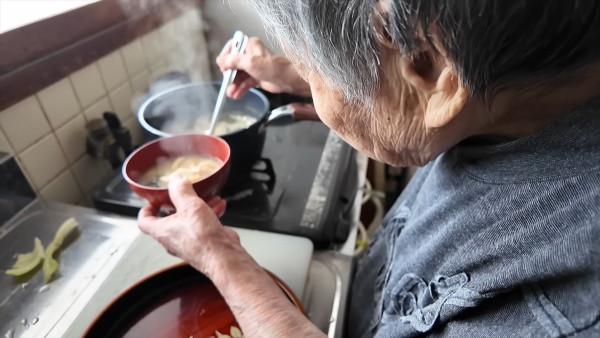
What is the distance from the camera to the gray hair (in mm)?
281

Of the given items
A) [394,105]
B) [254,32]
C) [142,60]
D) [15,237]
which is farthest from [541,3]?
[254,32]

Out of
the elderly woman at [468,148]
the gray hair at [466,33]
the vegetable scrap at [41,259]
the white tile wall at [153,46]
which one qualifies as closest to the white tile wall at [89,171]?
the vegetable scrap at [41,259]

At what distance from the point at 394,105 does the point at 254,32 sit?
1075 mm

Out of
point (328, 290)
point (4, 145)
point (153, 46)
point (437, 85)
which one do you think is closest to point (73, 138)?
point (4, 145)

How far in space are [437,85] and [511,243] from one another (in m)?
0.18

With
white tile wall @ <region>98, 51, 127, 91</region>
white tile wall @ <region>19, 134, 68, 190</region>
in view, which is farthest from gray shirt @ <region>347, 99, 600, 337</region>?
white tile wall @ <region>98, 51, 127, 91</region>

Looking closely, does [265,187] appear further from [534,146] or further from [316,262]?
[534,146]

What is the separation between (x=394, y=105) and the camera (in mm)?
424

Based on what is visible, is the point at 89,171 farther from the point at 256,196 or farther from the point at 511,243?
the point at 511,243

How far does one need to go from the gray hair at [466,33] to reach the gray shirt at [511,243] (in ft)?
0.34

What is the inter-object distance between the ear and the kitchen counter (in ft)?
1.23

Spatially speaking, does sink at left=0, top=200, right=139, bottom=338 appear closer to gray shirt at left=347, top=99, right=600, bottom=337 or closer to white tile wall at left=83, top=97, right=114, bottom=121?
white tile wall at left=83, top=97, right=114, bottom=121

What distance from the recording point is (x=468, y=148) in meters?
0.50

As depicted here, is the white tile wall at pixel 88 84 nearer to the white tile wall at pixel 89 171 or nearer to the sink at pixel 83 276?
the white tile wall at pixel 89 171
